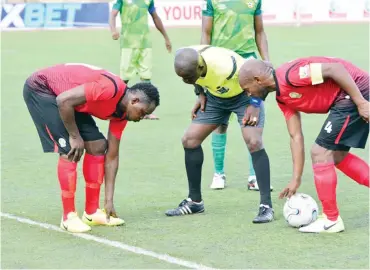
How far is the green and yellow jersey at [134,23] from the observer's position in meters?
14.8

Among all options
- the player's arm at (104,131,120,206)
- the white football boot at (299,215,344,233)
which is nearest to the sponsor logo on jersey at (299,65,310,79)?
the white football boot at (299,215,344,233)

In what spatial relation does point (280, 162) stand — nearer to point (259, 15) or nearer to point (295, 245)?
point (259, 15)

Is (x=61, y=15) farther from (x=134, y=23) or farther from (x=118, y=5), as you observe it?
(x=134, y=23)

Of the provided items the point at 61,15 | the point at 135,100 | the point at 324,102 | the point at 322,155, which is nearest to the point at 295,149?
the point at 322,155

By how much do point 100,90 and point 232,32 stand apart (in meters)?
2.28

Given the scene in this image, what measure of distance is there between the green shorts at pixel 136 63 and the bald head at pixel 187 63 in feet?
22.9

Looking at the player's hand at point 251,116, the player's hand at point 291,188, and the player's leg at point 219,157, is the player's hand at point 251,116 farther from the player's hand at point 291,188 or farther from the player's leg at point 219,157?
the player's leg at point 219,157

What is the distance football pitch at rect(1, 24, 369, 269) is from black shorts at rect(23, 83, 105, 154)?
722 millimetres

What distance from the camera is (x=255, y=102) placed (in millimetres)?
8109

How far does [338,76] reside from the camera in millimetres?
7109

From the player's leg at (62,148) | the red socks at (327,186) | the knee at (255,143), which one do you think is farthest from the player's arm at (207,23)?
the red socks at (327,186)

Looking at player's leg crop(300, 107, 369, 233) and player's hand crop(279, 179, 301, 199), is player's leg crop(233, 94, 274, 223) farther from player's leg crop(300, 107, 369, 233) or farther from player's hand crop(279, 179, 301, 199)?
player's leg crop(300, 107, 369, 233)

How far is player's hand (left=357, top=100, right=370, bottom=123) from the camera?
23.4ft

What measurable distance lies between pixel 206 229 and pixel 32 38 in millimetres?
21616
